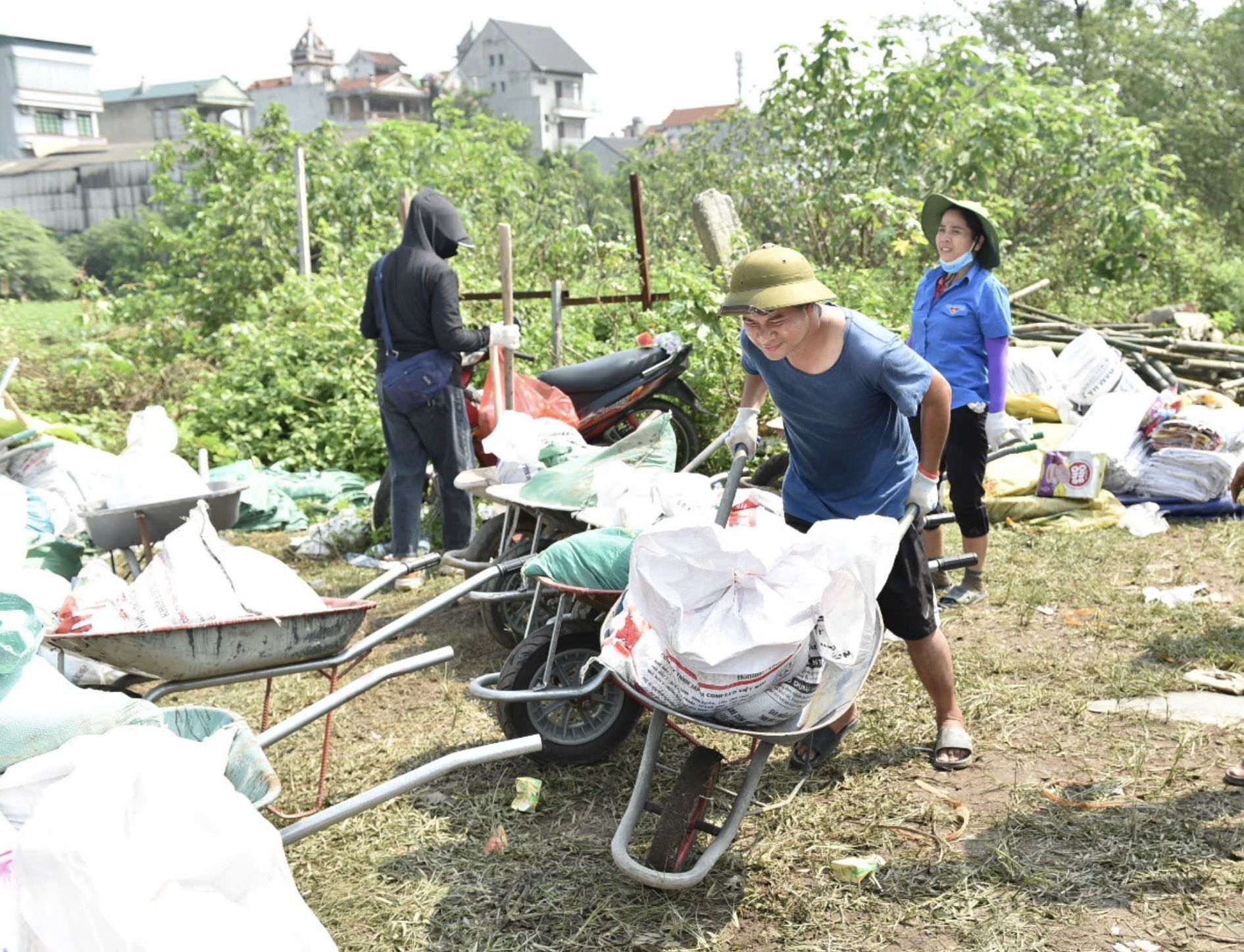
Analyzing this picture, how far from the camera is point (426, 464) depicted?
6.41 m

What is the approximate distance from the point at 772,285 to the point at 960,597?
2752 millimetres

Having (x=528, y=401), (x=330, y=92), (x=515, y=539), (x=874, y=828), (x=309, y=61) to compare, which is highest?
(x=309, y=61)

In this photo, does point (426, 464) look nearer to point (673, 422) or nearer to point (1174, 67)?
point (673, 422)

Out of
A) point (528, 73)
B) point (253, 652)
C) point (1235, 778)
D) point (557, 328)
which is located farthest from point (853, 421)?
point (528, 73)

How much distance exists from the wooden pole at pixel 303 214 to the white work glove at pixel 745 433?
8.22m

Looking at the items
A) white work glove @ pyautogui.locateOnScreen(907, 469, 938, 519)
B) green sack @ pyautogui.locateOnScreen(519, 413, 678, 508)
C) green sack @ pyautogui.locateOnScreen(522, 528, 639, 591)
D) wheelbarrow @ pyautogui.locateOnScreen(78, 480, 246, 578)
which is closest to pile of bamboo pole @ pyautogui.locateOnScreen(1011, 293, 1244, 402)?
green sack @ pyautogui.locateOnScreen(519, 413, 678, 508)

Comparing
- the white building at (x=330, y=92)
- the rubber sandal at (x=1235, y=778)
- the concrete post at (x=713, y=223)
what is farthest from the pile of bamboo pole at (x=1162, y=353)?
the white building at (x=330, y=92)

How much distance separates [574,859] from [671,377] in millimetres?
4518

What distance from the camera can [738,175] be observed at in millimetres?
11703

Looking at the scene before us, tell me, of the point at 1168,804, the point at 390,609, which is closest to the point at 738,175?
the point at 390,609

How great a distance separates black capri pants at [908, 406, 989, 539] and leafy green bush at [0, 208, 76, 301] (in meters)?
25.6

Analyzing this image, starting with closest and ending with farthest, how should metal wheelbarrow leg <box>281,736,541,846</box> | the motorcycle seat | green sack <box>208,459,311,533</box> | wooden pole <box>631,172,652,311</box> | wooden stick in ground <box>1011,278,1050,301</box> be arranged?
metal wheelbarrow leg <box>281,736,541,846</box> < the motorcycle seat < green sack <box>208,459,311,533</box> < wooden pole <box>631,172,652,311</box> < wooden stick in ground <box>1011,278,1050,301</box>

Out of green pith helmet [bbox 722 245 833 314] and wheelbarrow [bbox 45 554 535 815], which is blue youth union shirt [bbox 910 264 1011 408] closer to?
green pith helmet [bbox 722 245 833 314]

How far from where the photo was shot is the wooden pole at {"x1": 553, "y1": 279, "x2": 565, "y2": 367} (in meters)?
8.17
